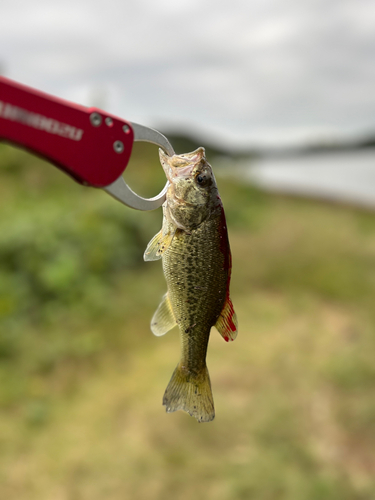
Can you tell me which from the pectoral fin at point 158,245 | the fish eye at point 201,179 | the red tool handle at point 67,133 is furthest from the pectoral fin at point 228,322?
the red tool handle at point 67,133

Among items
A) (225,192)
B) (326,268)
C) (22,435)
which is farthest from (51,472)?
(225,192)

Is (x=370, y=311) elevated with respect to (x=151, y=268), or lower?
elevated

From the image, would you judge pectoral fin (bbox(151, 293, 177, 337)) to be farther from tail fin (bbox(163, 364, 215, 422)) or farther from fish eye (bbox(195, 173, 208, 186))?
fish eye (bbox(195, 173, 208, 186))

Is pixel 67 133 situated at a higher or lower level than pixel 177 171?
higher

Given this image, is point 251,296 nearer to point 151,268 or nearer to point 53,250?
point 151,268

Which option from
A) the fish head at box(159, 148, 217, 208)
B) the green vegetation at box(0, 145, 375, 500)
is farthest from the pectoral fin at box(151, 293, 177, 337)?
the green vegetation at box(0, 145, 375, 500)

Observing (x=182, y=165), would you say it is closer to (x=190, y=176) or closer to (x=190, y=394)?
(x=190, y=176)

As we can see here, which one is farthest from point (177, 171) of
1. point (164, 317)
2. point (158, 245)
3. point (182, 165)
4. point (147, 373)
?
point (147, 373)
